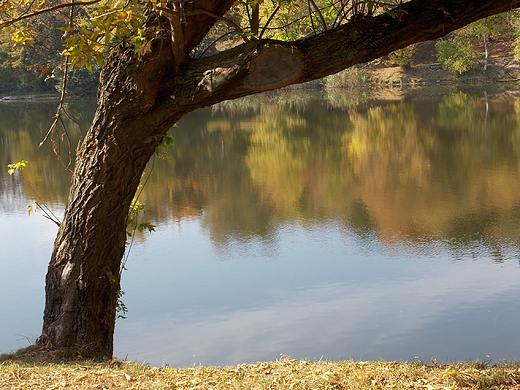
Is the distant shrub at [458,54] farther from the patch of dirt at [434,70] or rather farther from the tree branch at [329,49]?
the tree branch at [329,49]

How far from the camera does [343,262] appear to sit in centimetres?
917

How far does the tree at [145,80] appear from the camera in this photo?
146 inches

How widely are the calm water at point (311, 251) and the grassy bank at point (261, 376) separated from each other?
201 cm

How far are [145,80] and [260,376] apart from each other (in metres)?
1.95

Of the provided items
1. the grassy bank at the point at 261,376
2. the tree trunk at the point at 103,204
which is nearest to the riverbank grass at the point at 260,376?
the grassy bank at the point at 261,376

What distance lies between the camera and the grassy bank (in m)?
3.45

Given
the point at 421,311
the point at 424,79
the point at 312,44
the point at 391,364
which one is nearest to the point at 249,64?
the point at 312,44

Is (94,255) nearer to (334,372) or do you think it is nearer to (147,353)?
(334,372)

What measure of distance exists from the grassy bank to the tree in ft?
1.84

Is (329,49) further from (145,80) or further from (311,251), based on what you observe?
(311,251)

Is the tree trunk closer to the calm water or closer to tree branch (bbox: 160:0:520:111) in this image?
tree branch (bbox: 160:0:520:111)

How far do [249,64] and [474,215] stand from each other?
332 inches

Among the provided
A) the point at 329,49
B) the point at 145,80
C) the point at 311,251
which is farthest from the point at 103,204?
the point at 311,251

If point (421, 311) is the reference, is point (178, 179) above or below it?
above
